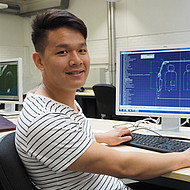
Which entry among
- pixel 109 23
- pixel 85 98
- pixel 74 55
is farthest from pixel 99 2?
pixel 74 55

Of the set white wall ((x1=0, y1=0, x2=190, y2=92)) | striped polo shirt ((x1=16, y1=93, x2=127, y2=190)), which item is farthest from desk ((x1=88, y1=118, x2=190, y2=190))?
white wall ((x1=0, y1=0, x2=190, y2=92))

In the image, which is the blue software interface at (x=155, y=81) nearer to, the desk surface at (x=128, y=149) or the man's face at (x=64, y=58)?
the desk surface at (x=128, y=149)

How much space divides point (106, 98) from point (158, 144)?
256 centimetres

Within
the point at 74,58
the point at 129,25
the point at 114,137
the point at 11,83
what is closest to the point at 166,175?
the point at 114,137

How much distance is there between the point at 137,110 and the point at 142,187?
441 millimetres

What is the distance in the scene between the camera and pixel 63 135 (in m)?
0.90

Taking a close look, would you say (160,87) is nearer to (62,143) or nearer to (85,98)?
(62,143)

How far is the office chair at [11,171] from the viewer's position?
92 centimetres

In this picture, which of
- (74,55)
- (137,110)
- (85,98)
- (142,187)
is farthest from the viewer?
(85,98)

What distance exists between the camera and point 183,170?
1.05 meters

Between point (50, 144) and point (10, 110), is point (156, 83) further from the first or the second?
point (10, 110)

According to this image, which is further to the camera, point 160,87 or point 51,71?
point 160,87

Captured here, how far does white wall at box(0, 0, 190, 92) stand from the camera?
4.93 metres

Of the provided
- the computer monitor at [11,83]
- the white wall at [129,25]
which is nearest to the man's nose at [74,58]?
the computer monitor at [11,83]
